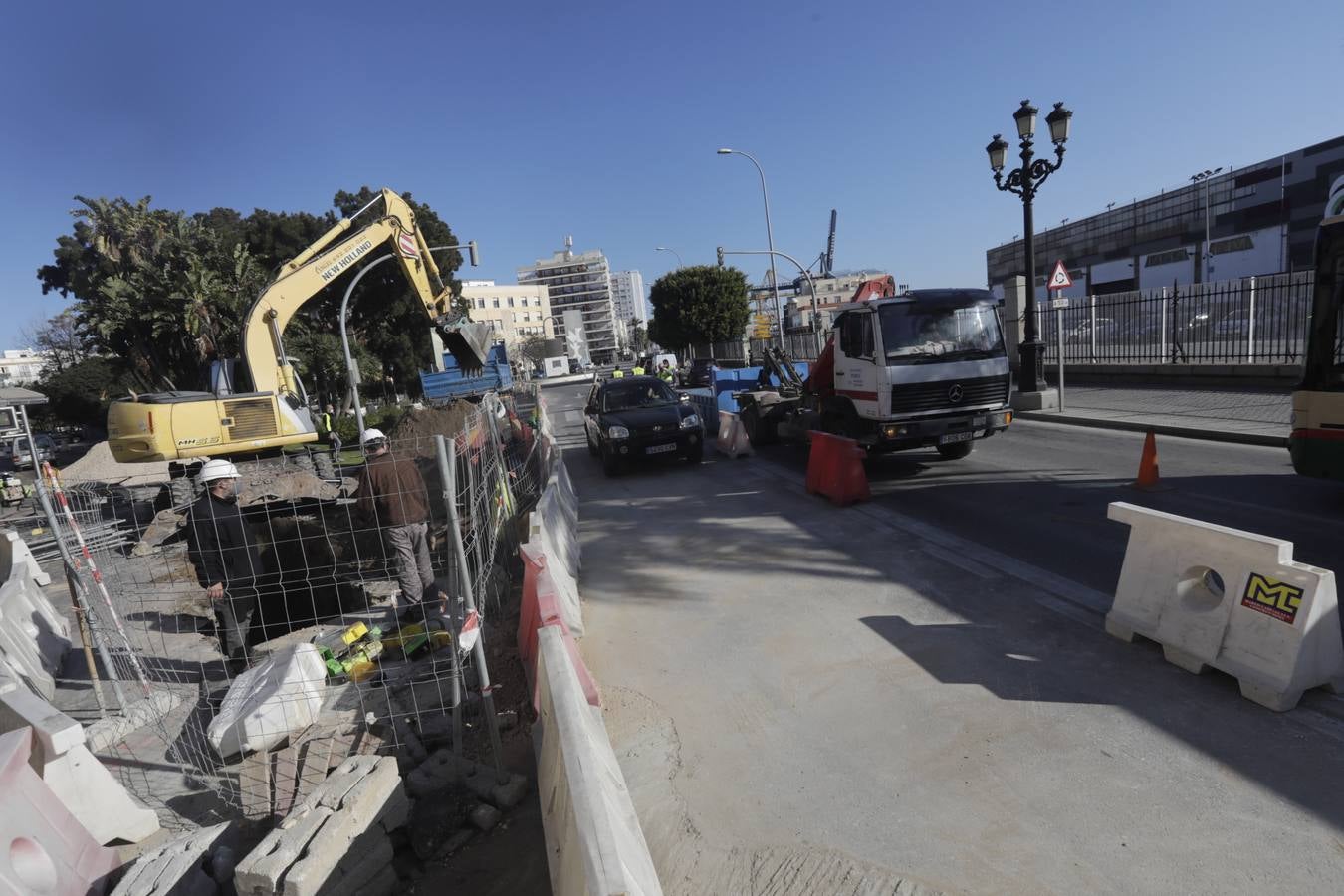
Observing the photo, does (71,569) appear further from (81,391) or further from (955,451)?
(81,391)

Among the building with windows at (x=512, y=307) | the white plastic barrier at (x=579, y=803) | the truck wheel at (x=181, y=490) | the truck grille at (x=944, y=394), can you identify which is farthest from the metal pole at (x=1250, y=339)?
the building with windows at (x=512, y=307)

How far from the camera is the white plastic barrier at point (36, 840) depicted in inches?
107

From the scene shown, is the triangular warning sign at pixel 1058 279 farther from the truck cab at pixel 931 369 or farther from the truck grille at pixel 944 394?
the truck grille at pixel 944 394

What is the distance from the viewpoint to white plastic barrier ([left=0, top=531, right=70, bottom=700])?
5.67 m

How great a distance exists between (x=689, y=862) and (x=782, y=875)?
401 mm

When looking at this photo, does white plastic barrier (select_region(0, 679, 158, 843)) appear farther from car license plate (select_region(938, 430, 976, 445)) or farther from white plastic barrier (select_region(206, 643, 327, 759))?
car license plate (select_region(938, 430, 976, 445))

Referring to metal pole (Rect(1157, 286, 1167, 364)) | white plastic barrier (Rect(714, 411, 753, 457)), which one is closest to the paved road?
white plastic barrier (Rect(714, 411, 753, 457))

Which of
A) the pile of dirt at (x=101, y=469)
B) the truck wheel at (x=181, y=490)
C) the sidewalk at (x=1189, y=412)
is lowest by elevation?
the sidewalk at (x=1189, y=412)

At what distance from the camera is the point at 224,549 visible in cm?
562

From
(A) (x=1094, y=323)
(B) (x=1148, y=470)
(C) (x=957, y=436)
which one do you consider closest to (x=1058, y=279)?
(A) (x=1094, y=323)

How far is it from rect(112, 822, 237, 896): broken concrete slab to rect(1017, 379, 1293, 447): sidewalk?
455 inches

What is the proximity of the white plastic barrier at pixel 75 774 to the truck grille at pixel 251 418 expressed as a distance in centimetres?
855

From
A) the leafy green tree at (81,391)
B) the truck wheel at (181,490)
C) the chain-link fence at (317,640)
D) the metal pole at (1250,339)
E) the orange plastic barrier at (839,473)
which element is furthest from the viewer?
the leafy green tree at (81,391)

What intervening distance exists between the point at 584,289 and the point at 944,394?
6105 inches
